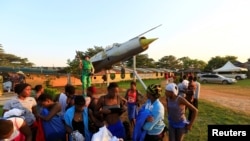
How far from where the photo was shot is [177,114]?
194 inches

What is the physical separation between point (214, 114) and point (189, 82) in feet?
10.7

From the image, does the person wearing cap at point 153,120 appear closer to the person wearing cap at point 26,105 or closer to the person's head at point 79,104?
the person's head at point 79,104

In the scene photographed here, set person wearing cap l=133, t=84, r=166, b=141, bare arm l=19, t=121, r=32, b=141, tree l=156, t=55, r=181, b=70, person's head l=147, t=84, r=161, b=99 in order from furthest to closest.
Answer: tree l=156, t=55, r=181, b=70
person's head l=147, t=84, r=161, b=99
person wearing cap l=133, t=84, r=166, b=141
bare arm l=19, t=121, r=32, b=141

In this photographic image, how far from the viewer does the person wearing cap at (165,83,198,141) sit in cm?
484

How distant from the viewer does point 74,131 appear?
424 cm

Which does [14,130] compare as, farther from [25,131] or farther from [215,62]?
[215,62]

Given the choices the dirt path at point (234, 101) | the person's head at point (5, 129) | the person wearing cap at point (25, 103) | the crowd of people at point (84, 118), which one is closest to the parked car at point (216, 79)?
the dirt path at point (234, 101)

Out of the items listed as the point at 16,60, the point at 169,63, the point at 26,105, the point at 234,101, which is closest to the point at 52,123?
the point at 26,105

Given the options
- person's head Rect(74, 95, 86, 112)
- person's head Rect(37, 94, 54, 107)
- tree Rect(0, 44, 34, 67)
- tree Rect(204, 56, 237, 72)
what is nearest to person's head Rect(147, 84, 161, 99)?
person's head Rect(74, 95, 86, 112)

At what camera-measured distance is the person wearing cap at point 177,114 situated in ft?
15.9

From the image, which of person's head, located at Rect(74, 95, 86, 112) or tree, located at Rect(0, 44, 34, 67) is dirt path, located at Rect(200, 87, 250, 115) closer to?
person's head, located at Rect(74, 95, 86, 112)

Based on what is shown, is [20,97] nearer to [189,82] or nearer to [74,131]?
[74,131]

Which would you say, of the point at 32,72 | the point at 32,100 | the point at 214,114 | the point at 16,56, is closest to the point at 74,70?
the point at 32,72

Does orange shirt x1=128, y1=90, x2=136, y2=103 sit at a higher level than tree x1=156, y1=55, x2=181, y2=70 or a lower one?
lower
